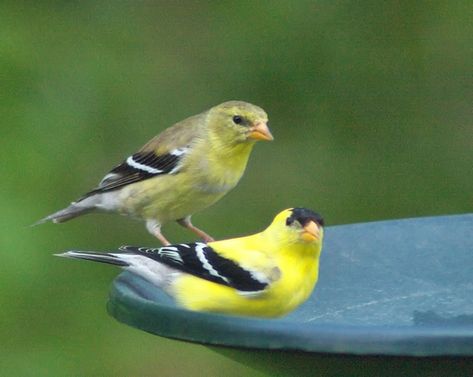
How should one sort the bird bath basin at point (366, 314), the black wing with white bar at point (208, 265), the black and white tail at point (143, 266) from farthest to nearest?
the black and white tail at point (143, 266)
the black wing with white bar at point (208, 265)
the bird bath basin at point (366, 314)

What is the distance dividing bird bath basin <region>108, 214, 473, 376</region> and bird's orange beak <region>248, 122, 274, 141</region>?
0.76m

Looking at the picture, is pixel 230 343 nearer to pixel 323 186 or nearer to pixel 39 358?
pixel 39 358

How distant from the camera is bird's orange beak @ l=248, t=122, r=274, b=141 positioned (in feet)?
13.9

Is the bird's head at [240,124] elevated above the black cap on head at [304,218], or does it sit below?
above

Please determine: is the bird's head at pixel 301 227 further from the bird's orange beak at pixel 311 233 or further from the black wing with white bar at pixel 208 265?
the black wing with white bar at pixel 208 265

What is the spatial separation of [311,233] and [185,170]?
1313mm

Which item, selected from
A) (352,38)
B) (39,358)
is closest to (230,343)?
(39,358)

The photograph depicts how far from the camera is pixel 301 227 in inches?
124

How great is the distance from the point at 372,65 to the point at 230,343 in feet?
10.2

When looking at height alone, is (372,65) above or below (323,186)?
above

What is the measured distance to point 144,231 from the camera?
17.2 ft

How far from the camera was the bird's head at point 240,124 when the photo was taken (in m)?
4.29

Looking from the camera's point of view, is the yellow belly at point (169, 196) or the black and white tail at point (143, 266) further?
the yellow belly at point (169, 196)

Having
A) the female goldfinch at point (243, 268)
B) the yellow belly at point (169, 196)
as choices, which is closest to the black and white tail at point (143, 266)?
the female goldfinch at point (243, 268)
